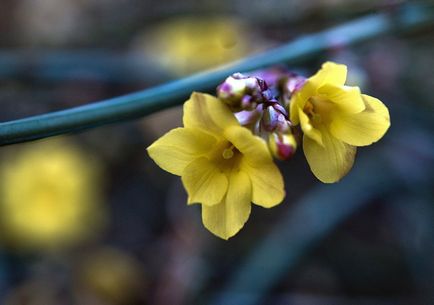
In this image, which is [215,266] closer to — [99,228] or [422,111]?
[99,228]

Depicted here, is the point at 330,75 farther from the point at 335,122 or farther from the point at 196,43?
the point at 196,43

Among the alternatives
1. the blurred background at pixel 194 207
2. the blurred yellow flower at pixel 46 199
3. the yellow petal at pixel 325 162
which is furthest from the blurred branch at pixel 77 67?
the yellow petal at pixel 325 162

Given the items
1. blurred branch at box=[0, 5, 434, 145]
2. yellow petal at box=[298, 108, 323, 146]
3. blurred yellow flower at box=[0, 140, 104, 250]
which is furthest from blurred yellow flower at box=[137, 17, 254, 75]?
yellow petal at box=[298, 108, 323, 146]

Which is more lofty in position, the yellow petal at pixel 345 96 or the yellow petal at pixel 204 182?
the yellow petal at pixel 345 96

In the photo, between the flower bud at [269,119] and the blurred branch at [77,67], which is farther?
the blurred branch at [77,67]

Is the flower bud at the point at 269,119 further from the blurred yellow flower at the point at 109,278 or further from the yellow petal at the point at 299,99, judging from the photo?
the blurred yellow flower at the point at 109,278

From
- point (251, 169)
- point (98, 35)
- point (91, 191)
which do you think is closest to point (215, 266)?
point (91, 191)
